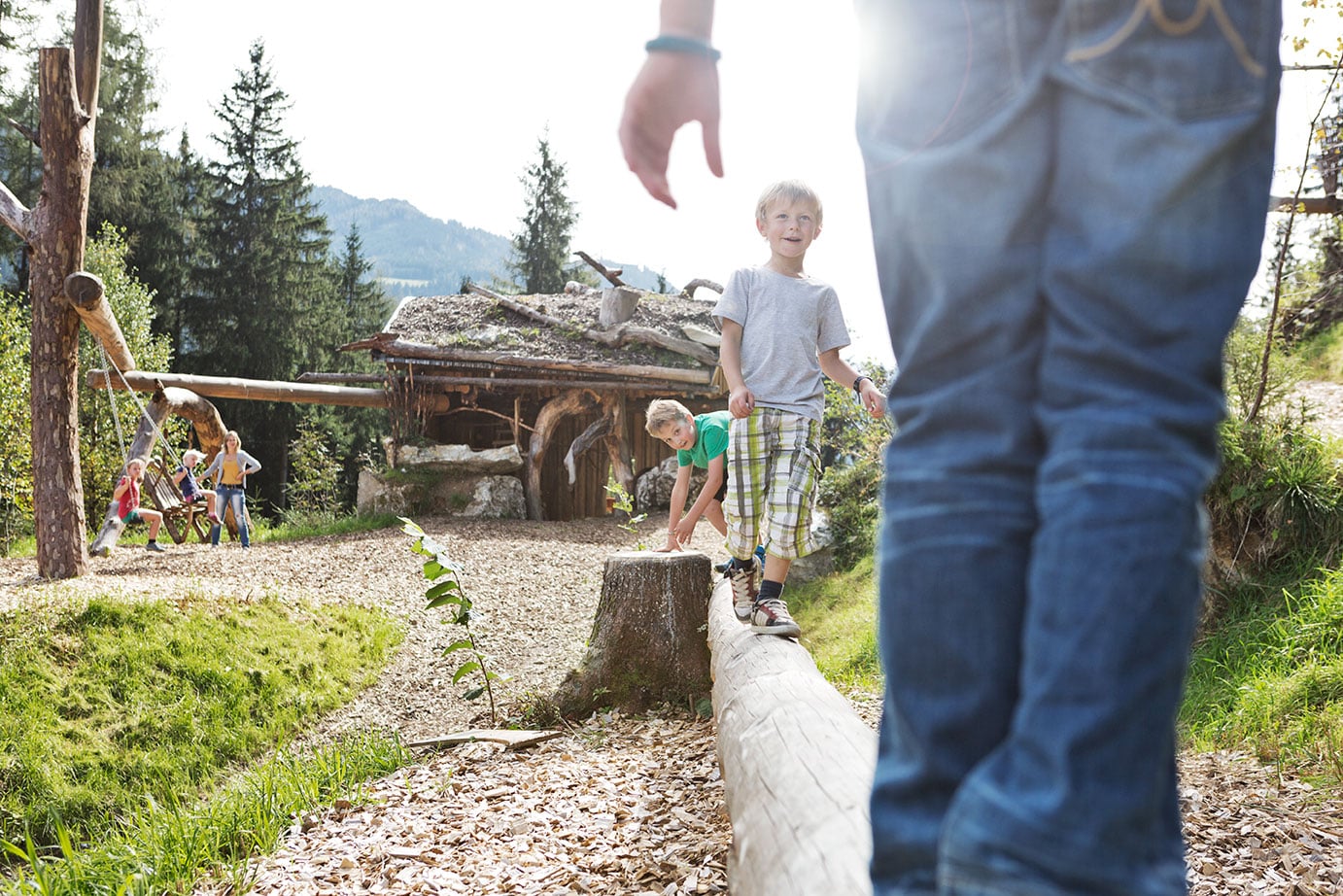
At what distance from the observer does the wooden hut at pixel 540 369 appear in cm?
1493

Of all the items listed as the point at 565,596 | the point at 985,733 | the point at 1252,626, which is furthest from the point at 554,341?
the point at 985,733

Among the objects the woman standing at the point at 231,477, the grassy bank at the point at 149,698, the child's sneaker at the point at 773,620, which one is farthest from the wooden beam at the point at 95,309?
the child's sneaker at the point at 773,620

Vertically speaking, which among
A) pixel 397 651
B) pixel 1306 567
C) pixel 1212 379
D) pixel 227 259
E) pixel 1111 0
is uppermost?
pixel 227 259

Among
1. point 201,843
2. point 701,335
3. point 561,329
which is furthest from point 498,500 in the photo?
point 201,843

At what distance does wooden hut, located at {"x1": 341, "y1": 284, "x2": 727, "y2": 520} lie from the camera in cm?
1493

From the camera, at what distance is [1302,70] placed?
17.4 feet

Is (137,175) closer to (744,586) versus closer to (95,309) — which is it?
(95,309)

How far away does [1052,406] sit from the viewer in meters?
0.76

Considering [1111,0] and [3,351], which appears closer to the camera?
[1111,0]

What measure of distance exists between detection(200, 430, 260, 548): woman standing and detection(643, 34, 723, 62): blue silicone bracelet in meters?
13.0

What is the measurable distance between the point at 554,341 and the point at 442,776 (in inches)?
466

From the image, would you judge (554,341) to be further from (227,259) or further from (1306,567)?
(227,259)

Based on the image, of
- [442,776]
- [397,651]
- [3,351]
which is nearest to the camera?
[442,776]

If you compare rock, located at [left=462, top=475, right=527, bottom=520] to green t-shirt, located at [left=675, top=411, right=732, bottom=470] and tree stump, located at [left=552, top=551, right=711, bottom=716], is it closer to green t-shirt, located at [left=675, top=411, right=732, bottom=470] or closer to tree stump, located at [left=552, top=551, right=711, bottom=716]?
green t-shirt, located at [left=675, top=411, right=732, bottom=470]
